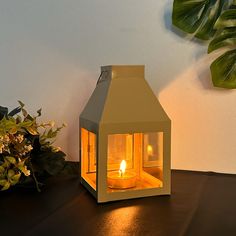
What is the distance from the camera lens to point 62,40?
3.64 feet

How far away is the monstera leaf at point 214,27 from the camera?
3.05 feet

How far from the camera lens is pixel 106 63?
3.54ft

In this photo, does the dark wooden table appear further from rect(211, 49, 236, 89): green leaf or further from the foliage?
rect(211, 49, 236, 89): green leaf

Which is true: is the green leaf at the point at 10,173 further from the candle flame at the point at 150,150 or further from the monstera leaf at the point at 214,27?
the monstera leaf at the point at 214,27

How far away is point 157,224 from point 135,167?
283 millimetres

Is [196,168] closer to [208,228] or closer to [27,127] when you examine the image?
[208,228]

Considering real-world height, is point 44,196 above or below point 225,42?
below

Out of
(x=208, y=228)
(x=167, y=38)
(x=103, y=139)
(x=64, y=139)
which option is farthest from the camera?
(x=64, y=139)

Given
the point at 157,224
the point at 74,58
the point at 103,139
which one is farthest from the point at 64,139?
the point at 157,224

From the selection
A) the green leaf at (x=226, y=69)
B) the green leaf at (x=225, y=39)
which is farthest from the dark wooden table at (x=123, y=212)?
the green leaf at (x=225, y=39)

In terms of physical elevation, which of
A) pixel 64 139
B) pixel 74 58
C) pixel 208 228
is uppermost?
pixel 74 58

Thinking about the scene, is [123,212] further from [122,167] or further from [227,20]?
[227,20]

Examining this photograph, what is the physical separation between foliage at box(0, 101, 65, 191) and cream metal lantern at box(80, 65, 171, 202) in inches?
3.7

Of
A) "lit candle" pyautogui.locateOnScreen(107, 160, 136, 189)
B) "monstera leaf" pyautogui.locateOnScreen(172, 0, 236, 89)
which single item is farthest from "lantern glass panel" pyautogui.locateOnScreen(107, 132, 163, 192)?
"monstera leaf" pyautogui.locateOnScreen(172, 0, 236, 89)
